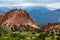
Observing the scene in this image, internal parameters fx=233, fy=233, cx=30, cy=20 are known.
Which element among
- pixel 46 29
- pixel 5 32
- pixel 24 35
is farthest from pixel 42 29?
pixel 5 32

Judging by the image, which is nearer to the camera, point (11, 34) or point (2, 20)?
point (11, 34)

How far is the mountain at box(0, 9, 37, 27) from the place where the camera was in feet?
42.8

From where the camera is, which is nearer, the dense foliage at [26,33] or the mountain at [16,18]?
the dense foliage at [26,33]

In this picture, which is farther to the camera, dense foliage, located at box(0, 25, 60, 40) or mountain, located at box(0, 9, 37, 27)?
mountain, located at box(0, 9, 37, 27)

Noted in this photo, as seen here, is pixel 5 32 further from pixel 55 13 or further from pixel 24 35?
pixel 55 13

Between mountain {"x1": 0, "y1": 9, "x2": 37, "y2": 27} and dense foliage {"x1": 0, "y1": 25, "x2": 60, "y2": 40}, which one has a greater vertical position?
mountain {"x1": 0, "y1": 9, "x2": 37, "y2": 27}

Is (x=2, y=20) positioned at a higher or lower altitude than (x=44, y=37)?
higher

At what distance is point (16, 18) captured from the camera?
13531mm

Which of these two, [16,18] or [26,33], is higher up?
[16,18]

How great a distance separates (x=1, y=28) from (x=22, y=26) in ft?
3.84

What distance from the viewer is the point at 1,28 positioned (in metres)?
12.9

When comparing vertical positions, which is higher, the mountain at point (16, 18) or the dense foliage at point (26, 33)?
the mountain at point (16, 18)

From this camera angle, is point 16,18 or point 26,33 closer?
point 26,33

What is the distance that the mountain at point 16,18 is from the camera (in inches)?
513
